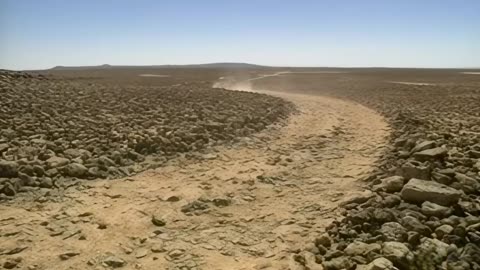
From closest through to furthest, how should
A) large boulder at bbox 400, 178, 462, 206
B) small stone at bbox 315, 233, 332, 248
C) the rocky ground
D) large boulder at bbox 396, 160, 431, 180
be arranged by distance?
the rocky ground < small stone at bbox 315, 233, 332, 248 < large boulder at bbox 400, 178, 462, 206 < large boulder at bbox 396, 160, 431, 180

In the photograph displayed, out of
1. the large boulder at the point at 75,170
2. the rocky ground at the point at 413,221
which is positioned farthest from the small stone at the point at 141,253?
the large boulder at the point at 75,170

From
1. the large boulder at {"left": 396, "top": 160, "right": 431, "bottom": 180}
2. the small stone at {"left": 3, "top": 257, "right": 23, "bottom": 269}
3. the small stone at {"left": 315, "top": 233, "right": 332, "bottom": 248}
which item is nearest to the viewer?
the small stone at {"left": 3, "top": 257, "right": 23, "bottom": 269}

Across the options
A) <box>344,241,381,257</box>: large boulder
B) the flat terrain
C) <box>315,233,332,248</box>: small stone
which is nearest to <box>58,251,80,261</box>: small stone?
the flat terrain

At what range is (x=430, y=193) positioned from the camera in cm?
661

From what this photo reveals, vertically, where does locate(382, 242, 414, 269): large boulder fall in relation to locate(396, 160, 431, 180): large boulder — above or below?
below

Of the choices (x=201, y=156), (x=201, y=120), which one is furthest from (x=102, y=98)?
(x=201, y=156)

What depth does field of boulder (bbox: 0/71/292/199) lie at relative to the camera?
29.2ft

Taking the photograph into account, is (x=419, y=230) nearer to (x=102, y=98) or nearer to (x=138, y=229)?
(x=138, y=229)

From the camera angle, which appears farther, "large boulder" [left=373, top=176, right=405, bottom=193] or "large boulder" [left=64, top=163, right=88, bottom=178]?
"large boulder" [left=64, top=163, right=88, bottom=178]

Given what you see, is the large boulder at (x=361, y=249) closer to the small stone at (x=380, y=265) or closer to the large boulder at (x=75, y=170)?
the small stone at (x=380, y=265)

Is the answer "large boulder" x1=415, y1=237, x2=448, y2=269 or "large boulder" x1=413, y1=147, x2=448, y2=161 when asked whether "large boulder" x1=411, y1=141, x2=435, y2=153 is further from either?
"large boulder" x1=415, y1=237, x2=448, y2=269

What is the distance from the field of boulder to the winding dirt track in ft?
2.45

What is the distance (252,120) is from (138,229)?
10369 millimetres

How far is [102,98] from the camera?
18.8 metres
